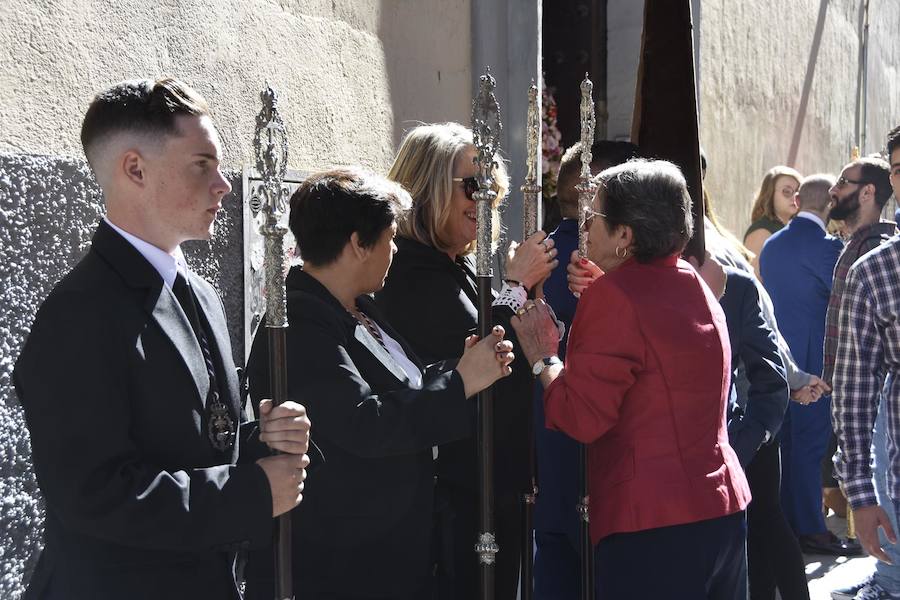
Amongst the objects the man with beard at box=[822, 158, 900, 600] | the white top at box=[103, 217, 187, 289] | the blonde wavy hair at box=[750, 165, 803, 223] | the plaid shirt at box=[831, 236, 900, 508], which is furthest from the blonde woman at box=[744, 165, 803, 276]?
the white top at box=[103, 217, 187, 289]

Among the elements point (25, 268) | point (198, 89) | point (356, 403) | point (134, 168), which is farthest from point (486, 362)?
point (198, 89)

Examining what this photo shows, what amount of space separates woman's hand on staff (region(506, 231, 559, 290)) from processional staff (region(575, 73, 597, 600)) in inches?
3.6

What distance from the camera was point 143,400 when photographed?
6.25 ft

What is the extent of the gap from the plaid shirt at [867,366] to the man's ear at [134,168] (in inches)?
83.1

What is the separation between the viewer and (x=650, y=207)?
2.87 metres

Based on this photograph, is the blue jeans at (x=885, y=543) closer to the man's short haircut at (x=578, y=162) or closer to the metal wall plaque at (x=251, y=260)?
the man's short haircut at (x=578, y=162)

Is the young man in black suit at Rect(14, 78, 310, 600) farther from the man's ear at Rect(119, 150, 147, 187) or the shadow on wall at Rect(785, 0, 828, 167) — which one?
the shadow on wall at Rect(785, 0, 828, 167)

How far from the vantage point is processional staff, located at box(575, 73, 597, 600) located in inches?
121

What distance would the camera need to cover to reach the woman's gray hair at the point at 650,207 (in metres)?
2.85

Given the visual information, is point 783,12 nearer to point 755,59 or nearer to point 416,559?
point 755,59

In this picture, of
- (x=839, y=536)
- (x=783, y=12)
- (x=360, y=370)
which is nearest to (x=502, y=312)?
(x=360, y=370)

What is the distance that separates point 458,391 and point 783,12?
933cm

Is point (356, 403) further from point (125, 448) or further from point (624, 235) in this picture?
point (624, 235)

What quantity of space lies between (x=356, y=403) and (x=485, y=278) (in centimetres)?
43
